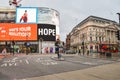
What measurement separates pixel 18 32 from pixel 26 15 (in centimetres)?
802

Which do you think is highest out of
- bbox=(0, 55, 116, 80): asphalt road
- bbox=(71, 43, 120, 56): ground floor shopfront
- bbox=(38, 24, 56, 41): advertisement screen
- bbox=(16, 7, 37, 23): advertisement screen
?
bbox=(16, 7, 37, 23): advertisement screen

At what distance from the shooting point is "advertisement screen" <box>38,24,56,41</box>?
345ft

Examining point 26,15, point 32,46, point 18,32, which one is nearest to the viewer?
point 18,32

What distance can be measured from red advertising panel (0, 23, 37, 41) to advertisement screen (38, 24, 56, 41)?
2.12 metres

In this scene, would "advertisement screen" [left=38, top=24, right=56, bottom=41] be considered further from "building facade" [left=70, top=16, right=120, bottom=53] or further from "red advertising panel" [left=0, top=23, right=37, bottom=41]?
"building facade" [left=70, top=16, right=120, bottom=53]

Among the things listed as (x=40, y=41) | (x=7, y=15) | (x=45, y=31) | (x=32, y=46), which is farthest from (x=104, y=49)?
(x=7, y=15)

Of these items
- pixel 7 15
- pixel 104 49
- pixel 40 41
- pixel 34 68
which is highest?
pixel 7 15

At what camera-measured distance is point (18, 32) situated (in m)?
105

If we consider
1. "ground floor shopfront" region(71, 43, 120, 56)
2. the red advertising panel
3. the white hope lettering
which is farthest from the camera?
the white hope lettering

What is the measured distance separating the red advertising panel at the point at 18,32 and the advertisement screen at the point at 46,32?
2116 millimetres

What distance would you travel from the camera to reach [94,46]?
128 meters

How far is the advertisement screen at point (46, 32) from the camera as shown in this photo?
10512cm

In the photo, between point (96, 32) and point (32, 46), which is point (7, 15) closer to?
point (32, 46)

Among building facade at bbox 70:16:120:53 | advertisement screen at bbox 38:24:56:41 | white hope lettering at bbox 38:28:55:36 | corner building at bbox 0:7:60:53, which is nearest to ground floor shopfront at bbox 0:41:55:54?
corner building at bbox 0:7:60:53
